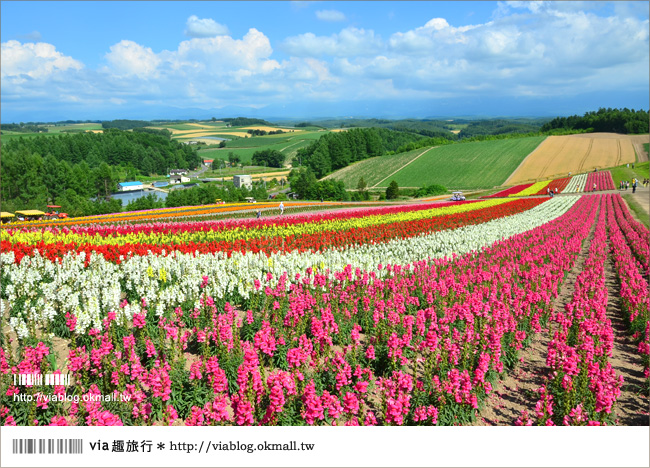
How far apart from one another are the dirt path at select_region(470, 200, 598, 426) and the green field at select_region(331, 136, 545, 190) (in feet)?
239

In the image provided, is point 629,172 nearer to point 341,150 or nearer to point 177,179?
point 341,150

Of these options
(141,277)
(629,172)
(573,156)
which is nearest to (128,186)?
(573,156)

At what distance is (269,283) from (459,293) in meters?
4.77

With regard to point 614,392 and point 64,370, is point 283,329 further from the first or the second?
point 614,392

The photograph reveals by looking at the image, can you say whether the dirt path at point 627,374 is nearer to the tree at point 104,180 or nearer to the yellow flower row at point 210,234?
the yellow flower row at point 210,234

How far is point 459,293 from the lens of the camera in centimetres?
1032

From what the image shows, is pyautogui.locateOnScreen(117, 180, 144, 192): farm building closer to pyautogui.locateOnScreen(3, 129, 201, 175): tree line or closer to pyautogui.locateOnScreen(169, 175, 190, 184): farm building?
pyautogui.locateOnScreen(3, 129, 201, 175): tree line

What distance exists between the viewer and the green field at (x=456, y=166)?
8444cm

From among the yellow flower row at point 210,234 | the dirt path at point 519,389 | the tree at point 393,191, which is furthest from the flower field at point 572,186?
the dirt path at point 519,389

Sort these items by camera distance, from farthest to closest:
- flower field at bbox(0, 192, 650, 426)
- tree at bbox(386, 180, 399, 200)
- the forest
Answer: the forest
tree at bbox(386, 180, 399, 200)
flower field at bbox(0, 192, 650, 426)

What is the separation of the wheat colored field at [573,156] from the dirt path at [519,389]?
7531 centimetres

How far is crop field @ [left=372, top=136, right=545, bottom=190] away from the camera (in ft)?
274

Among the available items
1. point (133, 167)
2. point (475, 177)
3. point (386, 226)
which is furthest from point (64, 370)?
point (133, 167)

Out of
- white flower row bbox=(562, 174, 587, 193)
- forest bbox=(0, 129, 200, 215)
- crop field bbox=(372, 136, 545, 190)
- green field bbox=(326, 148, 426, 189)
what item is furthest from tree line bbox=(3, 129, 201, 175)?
white flower row bbox=(562, 174, 587, 193)
